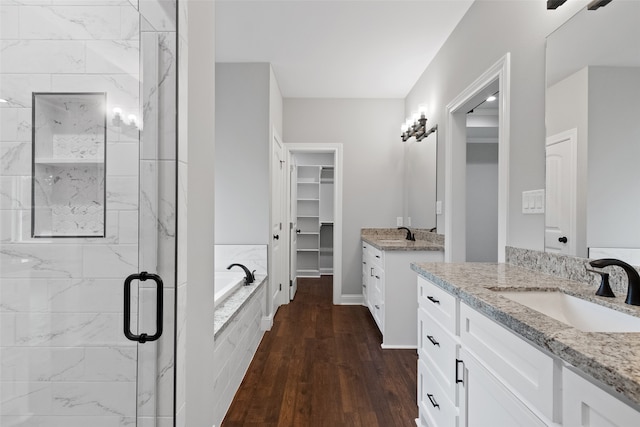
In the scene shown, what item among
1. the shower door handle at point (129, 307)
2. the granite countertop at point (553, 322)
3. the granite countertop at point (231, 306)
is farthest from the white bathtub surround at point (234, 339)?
the granite countertop at point (553, 322)

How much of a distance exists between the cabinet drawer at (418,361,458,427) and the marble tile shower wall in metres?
1.09

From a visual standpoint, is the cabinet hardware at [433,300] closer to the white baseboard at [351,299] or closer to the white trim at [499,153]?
the white trim at [499,153]

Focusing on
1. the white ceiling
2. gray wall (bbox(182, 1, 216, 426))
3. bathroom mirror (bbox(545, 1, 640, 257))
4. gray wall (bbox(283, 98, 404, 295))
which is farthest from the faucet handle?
gray wall (bbox(283, 98, 404, 295))

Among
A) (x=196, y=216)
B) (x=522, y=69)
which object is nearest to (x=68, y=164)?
(x=196, y=216)

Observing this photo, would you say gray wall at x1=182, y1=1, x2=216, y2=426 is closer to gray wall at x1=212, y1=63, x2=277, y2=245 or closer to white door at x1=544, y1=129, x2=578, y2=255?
white door at x1=544, y1=129, x2=578, y2=255

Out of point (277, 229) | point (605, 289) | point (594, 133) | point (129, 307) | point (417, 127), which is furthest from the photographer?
point (277, 229)

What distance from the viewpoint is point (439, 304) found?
155cm

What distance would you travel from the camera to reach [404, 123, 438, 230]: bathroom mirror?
3481 mm

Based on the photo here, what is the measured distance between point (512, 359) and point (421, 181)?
10.00ft

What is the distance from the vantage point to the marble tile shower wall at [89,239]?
3.52ft

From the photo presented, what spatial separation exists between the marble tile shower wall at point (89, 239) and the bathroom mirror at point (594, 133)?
1544 mm

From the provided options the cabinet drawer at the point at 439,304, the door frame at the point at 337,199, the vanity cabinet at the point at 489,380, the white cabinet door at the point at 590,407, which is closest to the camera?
the white cabinet door at the point at 590,407

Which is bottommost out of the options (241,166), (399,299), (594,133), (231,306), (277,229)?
(399,299)

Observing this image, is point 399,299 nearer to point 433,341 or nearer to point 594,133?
point 433,341
